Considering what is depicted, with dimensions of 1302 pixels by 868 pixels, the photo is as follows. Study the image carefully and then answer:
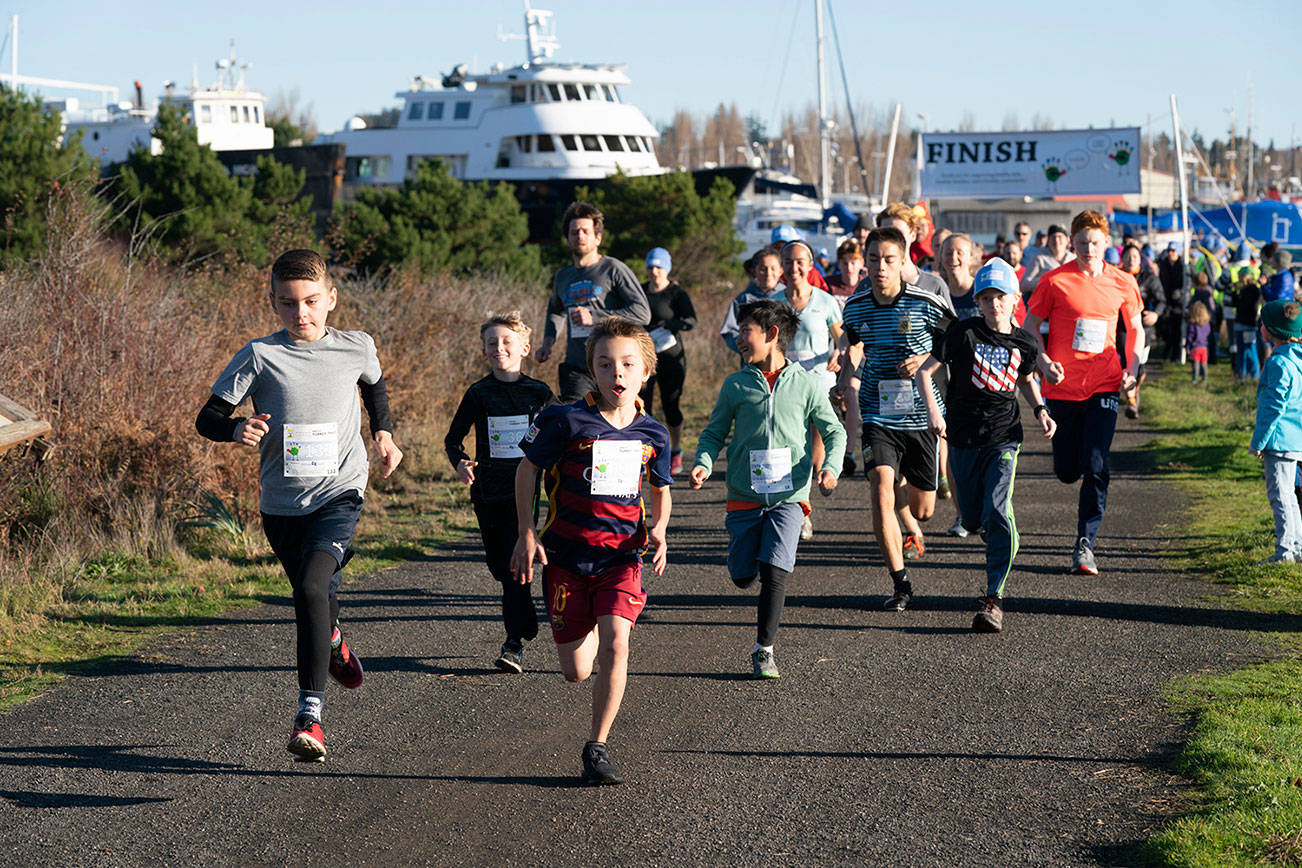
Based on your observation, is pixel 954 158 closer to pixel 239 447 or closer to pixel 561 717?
pixel 239 447

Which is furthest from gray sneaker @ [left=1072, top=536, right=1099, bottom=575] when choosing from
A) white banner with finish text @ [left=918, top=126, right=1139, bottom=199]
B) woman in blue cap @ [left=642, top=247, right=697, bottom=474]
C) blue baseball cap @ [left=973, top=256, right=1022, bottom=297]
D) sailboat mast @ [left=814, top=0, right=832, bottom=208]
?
sailboat mast @ [left=814, top=0, right=832, bottom=208]

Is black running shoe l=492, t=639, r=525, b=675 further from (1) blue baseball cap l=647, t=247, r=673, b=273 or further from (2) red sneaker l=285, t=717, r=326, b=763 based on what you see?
(1) blue baseball cap l=647, t=247, r=673, b=273

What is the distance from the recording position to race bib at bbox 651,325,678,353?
11242 mm

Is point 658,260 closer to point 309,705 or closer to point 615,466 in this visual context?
point 615,466

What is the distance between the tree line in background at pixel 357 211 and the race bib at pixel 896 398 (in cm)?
1366

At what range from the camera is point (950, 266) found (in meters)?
9.77

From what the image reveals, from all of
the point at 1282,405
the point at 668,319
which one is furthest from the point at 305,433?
the point at 668,319

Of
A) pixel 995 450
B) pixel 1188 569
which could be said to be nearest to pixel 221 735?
pixel 995 450

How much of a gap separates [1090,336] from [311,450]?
5.33 meters

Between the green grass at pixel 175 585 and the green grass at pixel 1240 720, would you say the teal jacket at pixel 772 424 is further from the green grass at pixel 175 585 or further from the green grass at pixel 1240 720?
the green grass at pixel 175 585

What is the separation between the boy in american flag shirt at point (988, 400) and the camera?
7508 mm

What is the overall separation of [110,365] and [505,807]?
6722mm

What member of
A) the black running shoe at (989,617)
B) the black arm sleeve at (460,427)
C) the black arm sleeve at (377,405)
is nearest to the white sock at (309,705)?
the black arm sleeve at (377,405)

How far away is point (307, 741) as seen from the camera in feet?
16.3
